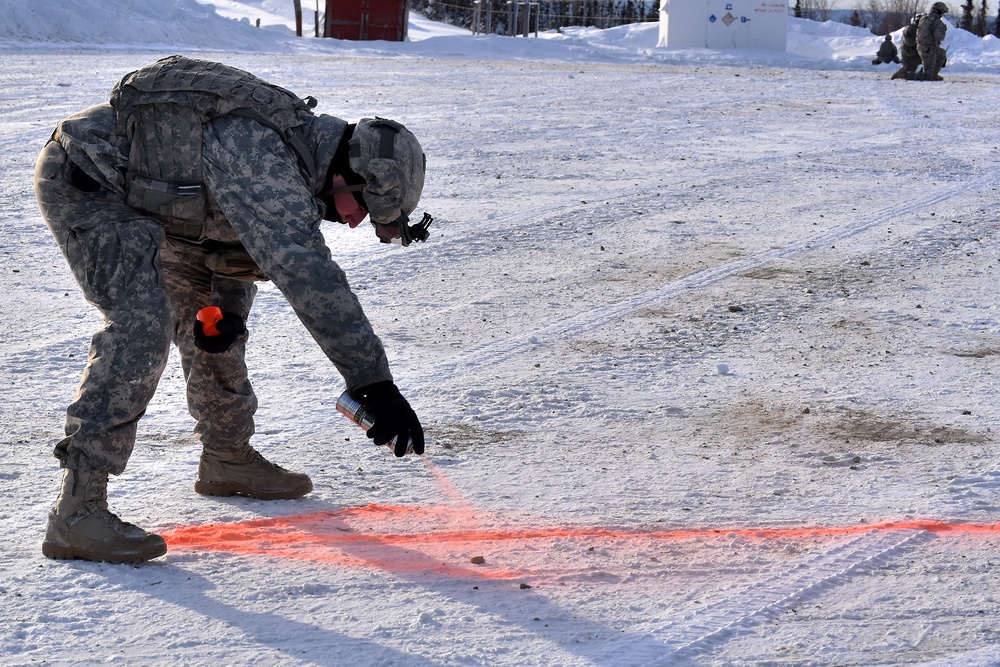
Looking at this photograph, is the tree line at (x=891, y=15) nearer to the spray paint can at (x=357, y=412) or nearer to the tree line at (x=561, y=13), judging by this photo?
the tree line at (x=561, y=13)

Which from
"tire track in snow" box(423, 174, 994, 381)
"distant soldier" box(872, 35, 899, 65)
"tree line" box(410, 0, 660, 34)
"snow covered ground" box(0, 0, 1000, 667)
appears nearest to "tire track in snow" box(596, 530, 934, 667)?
"snow covered ground" box(0, 0, 1000, 667)

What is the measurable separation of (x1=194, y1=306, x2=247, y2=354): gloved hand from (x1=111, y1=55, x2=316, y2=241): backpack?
Answer: 0.86 feet

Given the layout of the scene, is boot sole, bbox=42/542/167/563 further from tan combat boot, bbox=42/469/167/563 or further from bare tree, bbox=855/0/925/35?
bare tree, bbox=855/0/925/35

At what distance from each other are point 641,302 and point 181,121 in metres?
3.22

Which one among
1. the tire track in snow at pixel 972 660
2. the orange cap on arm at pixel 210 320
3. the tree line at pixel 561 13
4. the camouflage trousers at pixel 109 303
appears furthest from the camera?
the tree line at pixel 561 13

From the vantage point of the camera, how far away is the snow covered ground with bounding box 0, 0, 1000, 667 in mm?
2781

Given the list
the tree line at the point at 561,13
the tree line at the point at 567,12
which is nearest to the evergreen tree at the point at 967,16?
the tree line at the point at 561,13

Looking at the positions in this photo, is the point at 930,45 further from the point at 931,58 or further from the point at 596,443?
the point at 596,443

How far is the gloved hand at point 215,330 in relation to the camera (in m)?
3.04

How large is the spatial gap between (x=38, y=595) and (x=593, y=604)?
4.57 feet

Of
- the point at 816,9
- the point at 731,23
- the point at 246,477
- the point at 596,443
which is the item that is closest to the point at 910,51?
the point at 731,23

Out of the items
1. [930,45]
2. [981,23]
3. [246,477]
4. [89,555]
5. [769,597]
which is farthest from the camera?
[981,23]

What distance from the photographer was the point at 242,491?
3.58 metres

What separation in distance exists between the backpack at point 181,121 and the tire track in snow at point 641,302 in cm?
186
